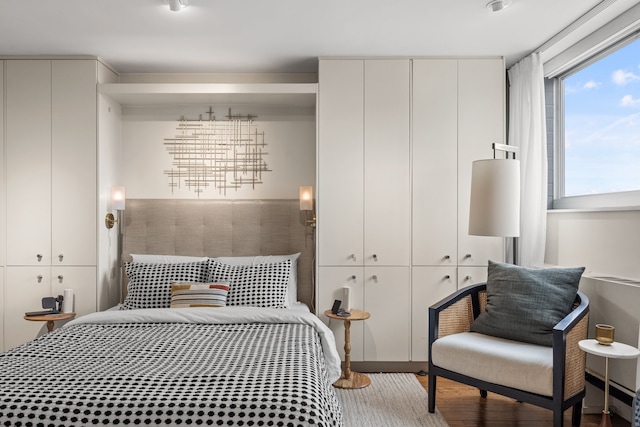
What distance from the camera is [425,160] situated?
12.0 feet

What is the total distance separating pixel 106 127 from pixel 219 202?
107 cm

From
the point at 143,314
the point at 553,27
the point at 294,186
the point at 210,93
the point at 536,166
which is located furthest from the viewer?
the point at 294,186

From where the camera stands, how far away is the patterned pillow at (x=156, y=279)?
3.32 metres

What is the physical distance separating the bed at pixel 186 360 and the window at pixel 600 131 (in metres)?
2.07

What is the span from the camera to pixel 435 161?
365 centimetres

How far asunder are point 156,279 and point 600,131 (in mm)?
3247

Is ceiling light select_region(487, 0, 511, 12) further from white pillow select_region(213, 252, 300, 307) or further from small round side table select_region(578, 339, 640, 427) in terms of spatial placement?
white pillow select_region(213, 252, 300, 307)

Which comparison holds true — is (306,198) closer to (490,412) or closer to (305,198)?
(305,198)

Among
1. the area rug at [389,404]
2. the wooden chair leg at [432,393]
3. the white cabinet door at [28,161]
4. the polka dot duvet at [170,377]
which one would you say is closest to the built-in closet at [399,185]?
Answer: the area rug at [389,404]

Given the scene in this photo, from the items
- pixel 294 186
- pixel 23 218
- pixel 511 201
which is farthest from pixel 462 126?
pixel 23 218

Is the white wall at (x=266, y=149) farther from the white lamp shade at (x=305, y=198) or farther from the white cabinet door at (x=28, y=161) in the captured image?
the white cabinet door at (x=28, y=161)

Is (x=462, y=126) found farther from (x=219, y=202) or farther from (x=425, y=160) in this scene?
(x=219, y=202)

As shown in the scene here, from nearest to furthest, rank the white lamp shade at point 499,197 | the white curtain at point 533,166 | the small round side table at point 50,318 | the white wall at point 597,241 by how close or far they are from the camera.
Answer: the white wall at point 597,241
the white lamp shade at point 499,197
the small round side table at point 50,318
the white curtain at point 533,166

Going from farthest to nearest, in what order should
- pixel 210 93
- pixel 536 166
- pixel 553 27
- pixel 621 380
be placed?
pixel 210 93 → pixel 536 166 → pixel 553 27 → pixel 621 380
